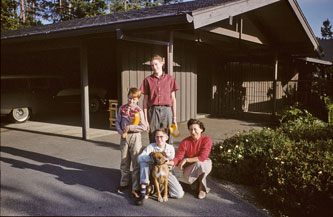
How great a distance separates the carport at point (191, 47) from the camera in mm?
6785

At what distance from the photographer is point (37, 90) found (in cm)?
1109

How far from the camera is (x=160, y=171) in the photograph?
389 cm

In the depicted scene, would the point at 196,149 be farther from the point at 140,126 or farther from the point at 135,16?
the point at 135,16

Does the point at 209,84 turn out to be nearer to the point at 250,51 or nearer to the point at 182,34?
A: the point at 250,51

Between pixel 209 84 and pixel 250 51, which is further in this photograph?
pixel 209 84

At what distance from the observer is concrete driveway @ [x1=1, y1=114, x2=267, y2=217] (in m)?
3.62

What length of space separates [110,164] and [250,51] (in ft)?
27.3

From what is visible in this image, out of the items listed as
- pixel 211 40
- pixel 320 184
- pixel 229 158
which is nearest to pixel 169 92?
pixel 229 158

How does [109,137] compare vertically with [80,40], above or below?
below

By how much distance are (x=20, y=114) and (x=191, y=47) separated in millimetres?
6671

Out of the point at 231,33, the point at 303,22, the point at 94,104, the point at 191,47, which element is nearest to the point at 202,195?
the point at 231,33

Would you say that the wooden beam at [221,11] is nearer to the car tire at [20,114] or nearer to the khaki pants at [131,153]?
the khaki pants at [131,153]

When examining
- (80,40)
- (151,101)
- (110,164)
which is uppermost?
(80,40)

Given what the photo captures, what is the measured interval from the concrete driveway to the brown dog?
0.13 meters
